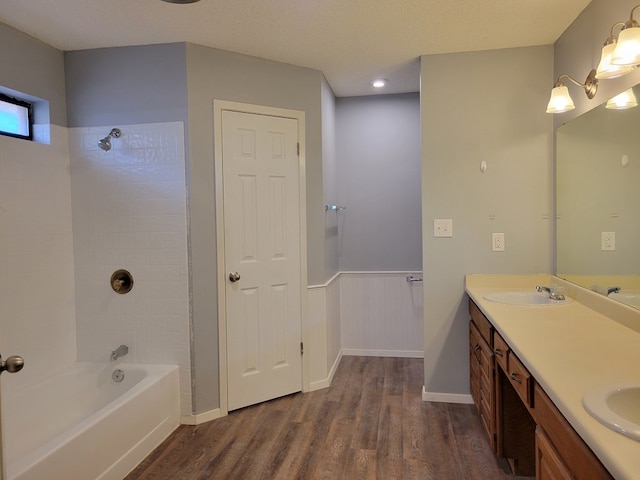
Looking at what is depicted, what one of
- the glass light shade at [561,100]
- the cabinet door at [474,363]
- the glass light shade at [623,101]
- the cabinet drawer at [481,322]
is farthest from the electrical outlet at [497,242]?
the glass light shade at [623,101]

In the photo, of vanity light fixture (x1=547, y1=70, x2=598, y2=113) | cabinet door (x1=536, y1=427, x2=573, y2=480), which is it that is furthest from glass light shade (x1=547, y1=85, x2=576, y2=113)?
cabinet door (x1=536, y1=427, x2=573, y2=480)

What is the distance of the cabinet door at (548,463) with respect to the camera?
3.77 ft

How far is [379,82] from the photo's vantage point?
3.46 m

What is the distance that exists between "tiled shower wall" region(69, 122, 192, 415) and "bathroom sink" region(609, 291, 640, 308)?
2336mm

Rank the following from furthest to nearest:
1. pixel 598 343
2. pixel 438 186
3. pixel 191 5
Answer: pixel 438 186
pixel 191 5
pixel 598 343

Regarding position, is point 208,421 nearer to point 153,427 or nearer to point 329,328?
point 153,427

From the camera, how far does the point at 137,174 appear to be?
8.86 feet

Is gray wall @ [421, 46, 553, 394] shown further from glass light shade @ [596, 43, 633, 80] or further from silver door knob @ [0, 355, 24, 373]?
silver door knob @ [0, 355, 24, 373]

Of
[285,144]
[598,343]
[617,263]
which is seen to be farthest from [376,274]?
[598,343]

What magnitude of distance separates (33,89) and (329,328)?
102 inches

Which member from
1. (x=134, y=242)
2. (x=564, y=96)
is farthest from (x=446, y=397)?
(x=134, y=242)

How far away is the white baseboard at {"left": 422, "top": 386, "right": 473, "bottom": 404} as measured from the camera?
2.92 m

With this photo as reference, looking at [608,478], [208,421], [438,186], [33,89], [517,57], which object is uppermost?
[517,57]

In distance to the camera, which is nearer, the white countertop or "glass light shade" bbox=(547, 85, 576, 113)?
the white countertop
